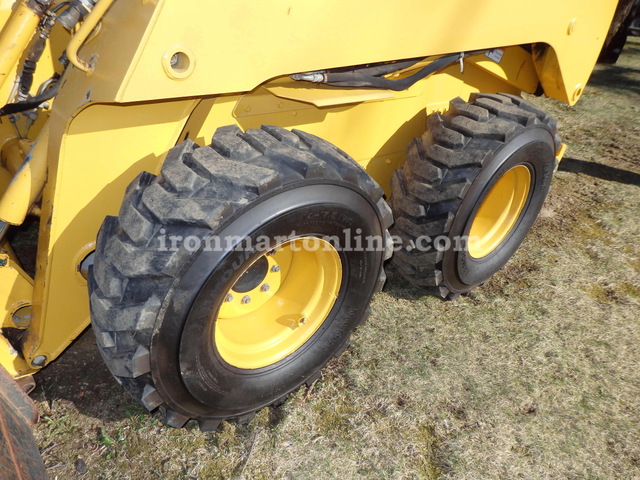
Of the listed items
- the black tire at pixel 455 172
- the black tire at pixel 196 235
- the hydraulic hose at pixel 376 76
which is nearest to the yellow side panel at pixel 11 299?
the black tire at pixel 196 235

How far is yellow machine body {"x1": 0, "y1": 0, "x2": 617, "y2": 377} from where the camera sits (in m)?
1.57

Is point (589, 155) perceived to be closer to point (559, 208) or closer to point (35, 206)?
point (559, 208)

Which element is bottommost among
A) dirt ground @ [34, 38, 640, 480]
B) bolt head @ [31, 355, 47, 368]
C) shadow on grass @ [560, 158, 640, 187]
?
shadow on grass @ [560, 158, 640, 187]

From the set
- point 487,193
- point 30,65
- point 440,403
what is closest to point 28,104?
point 30,65

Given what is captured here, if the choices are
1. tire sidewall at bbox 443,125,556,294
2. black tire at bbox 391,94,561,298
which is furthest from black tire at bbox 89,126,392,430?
tire sidewall at bbox 443,125,556,294

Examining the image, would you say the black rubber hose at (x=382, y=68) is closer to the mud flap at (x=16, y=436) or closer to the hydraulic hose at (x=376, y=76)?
the hydraulic hose at (x=376, y=76)

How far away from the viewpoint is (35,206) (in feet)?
6.82

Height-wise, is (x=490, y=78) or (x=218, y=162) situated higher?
(x=218, y=162)

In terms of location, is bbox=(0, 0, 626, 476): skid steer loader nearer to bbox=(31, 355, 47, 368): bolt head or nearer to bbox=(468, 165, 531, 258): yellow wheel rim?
bbox=(31, 355, 47, 368): bolt head

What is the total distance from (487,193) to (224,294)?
4.52 ft

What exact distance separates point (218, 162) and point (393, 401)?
52.8 inches

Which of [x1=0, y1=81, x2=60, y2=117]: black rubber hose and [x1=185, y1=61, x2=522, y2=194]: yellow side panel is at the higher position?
[x1=0, y1=81, x2=60, y2=117]: black rubber hose

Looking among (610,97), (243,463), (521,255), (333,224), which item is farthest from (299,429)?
(610,97)

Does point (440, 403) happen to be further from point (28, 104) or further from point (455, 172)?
point (28, 104)
